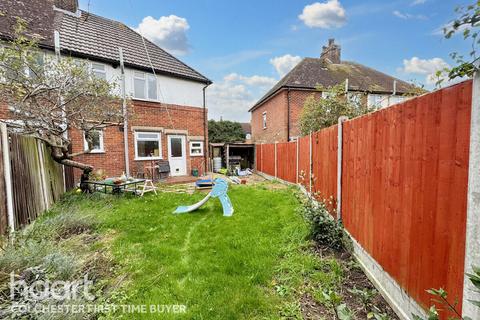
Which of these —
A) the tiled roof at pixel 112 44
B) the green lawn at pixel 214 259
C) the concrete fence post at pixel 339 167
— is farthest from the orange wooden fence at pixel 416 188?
the tiled roof at pixel 112 44

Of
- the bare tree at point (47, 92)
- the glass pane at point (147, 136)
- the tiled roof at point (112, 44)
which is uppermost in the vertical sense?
the tiled roof at point (112, 44)

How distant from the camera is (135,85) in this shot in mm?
11547

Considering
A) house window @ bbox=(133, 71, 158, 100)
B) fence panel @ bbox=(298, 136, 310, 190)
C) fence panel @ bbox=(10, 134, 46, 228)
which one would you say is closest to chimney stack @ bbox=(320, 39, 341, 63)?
house window @ bbox=(133, 71, 158, 100)

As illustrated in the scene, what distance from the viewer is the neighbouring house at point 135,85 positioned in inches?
397

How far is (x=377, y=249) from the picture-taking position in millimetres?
2648

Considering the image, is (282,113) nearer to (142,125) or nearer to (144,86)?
(144,86)

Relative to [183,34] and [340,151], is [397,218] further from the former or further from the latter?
[183,34]

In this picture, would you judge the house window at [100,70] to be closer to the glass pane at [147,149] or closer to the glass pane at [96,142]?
the glass pane at [96,142]

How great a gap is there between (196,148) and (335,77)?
11722 mm

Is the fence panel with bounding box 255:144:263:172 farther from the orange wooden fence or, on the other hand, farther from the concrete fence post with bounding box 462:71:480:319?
the concrete fence post with bounding box 462:71:480:319

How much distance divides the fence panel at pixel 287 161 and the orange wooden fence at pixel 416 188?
19.3ft

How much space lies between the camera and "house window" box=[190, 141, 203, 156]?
1357cm

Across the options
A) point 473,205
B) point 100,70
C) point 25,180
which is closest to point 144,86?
point 100,70

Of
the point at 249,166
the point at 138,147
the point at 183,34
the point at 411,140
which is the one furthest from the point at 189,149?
the point at 411,140
